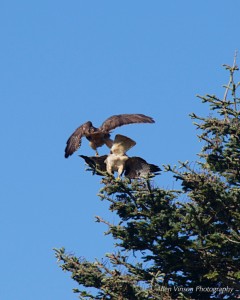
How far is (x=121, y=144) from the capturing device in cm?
1606

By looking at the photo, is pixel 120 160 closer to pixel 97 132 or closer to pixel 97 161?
pixel 97 161

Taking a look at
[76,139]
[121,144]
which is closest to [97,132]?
[76,139]

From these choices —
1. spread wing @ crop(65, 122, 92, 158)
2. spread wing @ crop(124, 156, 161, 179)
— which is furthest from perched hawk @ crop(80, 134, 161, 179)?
spread wing @ crop(65, 122, 92, 158)

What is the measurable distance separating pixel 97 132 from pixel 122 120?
0.71 meters

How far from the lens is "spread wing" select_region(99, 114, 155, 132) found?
1599 cm

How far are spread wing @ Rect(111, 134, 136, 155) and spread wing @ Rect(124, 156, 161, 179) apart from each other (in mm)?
209

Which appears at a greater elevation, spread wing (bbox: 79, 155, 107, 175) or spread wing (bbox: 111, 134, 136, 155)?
spread wing (bbox: 111, 134, 136, 155)

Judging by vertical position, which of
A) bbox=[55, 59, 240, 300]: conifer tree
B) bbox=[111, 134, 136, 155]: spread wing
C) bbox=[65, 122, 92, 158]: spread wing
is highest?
bbox=[65, 122, 92, 158]: spread wing

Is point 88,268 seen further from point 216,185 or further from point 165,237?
point 216,185

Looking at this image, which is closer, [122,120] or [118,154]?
[118,154]

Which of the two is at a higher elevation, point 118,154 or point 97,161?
point 118,154

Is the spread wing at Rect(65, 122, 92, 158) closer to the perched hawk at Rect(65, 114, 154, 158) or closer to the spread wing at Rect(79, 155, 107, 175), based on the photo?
the perched hawk at Rect(65, 114, 154, 158)

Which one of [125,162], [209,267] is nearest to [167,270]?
[209,267]

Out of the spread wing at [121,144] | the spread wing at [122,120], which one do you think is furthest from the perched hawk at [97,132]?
the spread wing at [121,144]
